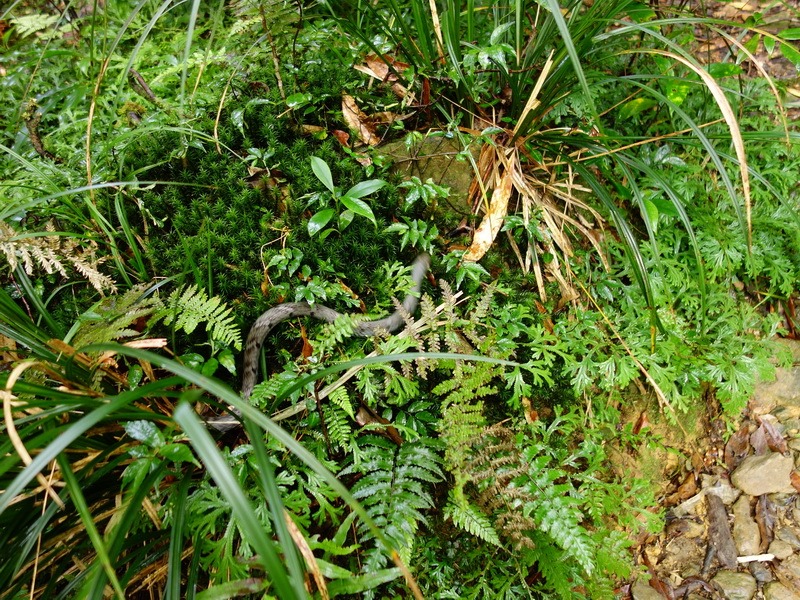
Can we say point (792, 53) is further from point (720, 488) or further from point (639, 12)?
point (720, 488)

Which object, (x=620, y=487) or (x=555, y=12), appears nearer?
(x=555, y=12)

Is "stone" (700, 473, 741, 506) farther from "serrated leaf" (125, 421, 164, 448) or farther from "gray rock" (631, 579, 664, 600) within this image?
"serrated leaf" (125, 421, 164, 448)

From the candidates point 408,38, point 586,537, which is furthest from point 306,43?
point 586,537

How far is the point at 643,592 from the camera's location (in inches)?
103

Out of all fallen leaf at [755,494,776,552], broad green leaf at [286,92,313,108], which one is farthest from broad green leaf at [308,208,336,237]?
fallen leaf at [755,494,776,552]

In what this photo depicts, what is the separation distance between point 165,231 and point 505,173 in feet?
6.40

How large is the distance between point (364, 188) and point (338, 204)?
172 mm

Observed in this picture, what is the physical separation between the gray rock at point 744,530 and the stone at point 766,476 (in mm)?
76

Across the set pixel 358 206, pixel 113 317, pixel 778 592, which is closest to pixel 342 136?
pixel 358 206

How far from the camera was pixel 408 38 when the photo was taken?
279cm

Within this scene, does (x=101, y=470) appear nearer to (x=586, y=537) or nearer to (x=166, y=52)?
(x=586, y=537)

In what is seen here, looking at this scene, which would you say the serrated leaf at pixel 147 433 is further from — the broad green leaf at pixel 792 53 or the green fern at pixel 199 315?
the broad green leaf at pixel 792 53

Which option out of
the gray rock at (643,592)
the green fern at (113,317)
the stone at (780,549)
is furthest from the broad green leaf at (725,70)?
the green fern at (113,317)

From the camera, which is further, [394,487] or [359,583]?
[394,487]
